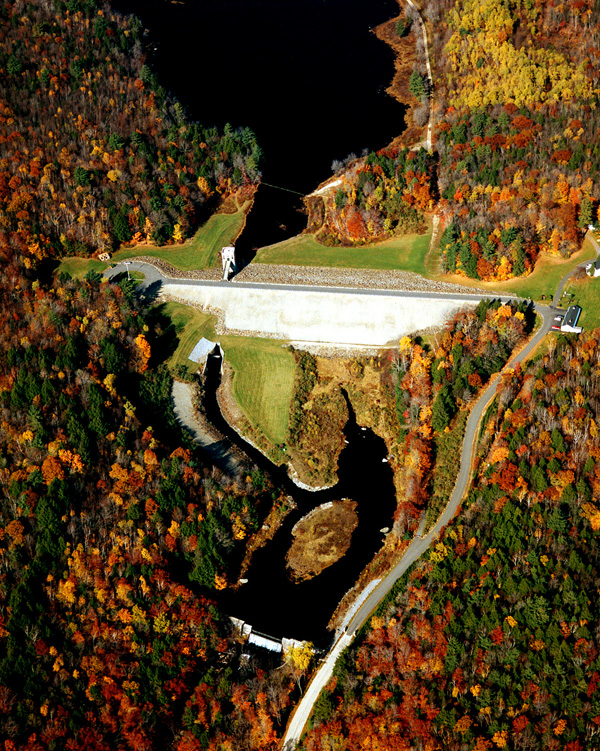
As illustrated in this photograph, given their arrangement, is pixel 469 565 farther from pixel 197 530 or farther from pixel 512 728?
pixel 197 530

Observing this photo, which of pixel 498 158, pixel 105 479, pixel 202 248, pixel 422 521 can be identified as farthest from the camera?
pixel 202 248

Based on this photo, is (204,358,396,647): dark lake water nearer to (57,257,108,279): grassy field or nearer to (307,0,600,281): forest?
(57,257,108,279): grassy field

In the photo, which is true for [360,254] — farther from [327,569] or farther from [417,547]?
[327,569]

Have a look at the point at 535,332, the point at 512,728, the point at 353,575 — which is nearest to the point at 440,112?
the point at 535,332

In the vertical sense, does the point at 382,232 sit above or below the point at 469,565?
above

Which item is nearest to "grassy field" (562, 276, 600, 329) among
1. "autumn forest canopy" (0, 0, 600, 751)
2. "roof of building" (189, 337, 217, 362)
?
"autumn forest canopy" (0, 0, 600, 751)

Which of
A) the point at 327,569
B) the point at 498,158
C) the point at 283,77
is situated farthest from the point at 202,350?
the point at 283,77

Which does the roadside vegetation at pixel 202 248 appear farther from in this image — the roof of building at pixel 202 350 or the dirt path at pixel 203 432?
the dirt path at pixel 203 432
